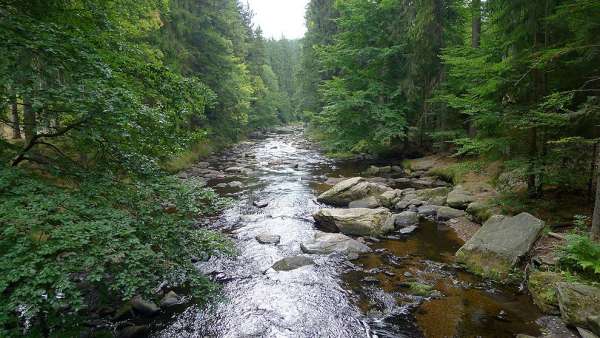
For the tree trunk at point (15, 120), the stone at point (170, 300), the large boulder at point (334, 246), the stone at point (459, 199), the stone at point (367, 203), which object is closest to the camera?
the tree trunk at point (15, 120)

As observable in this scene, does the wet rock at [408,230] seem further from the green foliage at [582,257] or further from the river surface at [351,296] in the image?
the green foliage at [582,257]

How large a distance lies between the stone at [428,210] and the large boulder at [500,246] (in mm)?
3401

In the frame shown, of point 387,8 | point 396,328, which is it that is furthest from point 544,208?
point 387,8

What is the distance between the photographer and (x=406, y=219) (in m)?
11.3

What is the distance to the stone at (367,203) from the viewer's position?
13062 millimetres

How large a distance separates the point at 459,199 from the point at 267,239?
23.4 ft

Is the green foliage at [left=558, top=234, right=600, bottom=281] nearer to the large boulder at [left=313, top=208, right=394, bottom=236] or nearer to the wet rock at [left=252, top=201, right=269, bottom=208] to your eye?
the large boulder at [left=313, top=208, right=394, bottom=236]

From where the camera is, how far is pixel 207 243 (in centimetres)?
562

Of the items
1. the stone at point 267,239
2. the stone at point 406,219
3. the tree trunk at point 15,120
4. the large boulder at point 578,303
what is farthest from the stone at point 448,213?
the tree trunk at point 15,120

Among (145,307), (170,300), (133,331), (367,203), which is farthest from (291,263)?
(367,203)

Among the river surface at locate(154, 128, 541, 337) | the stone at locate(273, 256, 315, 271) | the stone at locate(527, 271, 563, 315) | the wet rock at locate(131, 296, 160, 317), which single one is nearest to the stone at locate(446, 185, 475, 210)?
the river surface at locate(154, 128, 541, 337)

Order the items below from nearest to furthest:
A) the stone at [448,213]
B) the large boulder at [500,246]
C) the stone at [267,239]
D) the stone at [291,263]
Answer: the large boulder at [500,246] < the stone at [291,263] < the stone at [267,239] < the stone at [448,213]

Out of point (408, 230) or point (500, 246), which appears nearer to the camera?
point (500, 246)

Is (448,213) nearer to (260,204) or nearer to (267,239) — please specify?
(267,239)
